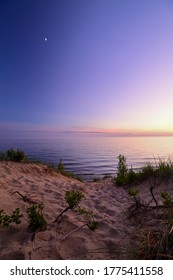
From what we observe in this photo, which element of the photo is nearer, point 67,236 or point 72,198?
point 67,236

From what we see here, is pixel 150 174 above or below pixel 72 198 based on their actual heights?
below

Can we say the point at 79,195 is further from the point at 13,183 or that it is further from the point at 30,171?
the point at 30,171

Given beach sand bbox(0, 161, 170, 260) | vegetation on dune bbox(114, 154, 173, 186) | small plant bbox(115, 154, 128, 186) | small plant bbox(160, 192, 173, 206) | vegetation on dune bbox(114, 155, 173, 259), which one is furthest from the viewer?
small plant bbox(115, 154, 128, 186)

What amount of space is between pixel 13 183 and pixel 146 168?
469 centimetres

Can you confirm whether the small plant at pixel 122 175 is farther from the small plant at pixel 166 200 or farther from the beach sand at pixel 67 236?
the small plant at pixel 166 200

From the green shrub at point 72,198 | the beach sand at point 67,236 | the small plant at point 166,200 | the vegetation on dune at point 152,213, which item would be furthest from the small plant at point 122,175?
the green shrub at point 72,198

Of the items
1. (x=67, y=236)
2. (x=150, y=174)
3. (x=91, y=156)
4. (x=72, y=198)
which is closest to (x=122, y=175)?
(x=150, y=174)

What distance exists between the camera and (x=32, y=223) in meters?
3.27

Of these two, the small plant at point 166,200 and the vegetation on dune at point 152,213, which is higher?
the small plant at point 166,200

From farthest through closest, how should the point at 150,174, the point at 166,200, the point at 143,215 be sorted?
the point at 150,174
the point at 143,215
the point at 166,200

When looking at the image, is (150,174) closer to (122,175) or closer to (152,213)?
(122,175)

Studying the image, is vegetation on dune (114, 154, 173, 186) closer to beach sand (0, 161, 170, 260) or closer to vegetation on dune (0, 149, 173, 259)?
vegetation on dune (0, 149, 173, 259)

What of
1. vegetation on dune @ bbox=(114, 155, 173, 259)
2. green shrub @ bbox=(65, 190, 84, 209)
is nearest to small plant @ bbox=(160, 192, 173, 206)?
vegetation on dune @ bbox=(114, 155, 173, 259)
